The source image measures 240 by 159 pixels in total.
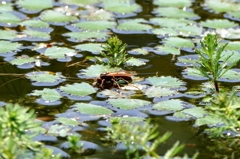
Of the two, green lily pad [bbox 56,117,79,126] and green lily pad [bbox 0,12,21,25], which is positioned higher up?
green lily pad [bbox 0,12,21,25]

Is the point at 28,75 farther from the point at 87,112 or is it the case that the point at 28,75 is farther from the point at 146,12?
the point at 146,12

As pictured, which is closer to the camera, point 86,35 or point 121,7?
point 86,35

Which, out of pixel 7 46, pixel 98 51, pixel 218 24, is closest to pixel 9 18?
pixel 7 46

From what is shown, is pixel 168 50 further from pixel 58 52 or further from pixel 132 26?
pixel 58 52

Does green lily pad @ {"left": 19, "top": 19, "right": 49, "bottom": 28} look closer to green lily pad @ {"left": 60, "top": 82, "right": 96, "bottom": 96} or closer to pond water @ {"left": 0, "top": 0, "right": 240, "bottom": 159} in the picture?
pond water @ {"left": 0, "top": 0, "right": 240, "bottom": 159}

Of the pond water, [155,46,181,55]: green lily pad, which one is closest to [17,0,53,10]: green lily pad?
the pond water

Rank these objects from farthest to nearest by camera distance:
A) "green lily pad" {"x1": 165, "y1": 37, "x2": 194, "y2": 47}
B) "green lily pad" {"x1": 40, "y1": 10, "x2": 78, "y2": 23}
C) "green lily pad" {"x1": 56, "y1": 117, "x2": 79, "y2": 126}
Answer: "green lily pad" {"x1": 40, "y1": 10, "x2": 78, "y2": 23}
"green lily pad" {"x1": 165, "y1": 37, "x2": 194, "y2": 47}
"green lily pad" {"x1": 56, "y1": 117, "x2": 79, "y2": 126}
